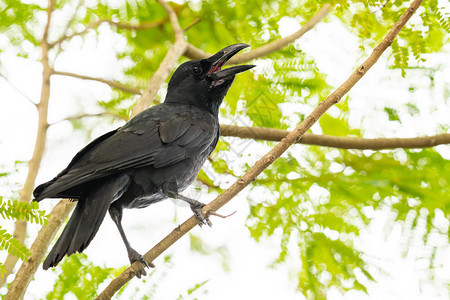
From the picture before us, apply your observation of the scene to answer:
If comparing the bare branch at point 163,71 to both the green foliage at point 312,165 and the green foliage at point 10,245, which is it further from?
the green foliage at point 10,245

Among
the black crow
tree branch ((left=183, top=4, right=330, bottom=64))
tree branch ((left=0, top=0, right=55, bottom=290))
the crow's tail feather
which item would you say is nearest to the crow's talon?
the black crow

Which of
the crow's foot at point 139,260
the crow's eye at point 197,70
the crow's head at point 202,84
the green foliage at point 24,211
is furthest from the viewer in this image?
the crow's eye at point 197,70

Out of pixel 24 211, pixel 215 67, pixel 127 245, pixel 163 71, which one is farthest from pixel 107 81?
pixel 24 211

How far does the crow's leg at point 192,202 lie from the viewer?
3.84 metres

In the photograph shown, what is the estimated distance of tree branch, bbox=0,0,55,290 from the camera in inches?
190

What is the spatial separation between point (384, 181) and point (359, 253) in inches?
27.6

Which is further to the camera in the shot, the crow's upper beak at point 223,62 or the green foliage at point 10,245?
the crow's upper beak at point 223,62

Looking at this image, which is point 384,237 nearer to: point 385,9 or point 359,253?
point 359,253

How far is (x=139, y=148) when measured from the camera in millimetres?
4316

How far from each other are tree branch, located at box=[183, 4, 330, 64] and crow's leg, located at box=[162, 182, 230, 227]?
6.54 ft

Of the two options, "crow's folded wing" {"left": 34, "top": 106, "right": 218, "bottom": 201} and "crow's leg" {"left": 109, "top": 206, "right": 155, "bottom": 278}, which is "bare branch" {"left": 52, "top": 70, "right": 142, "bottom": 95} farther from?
"crow's leg" {"left": 109, "top": 206, "right": 155, "bottom": 278}

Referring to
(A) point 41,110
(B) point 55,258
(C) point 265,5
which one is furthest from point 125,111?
(B) point 55,258

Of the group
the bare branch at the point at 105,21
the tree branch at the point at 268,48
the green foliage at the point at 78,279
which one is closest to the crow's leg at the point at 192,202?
the green foliage at the point at 78,279

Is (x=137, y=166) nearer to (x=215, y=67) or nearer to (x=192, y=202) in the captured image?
(x=192, y=202)
